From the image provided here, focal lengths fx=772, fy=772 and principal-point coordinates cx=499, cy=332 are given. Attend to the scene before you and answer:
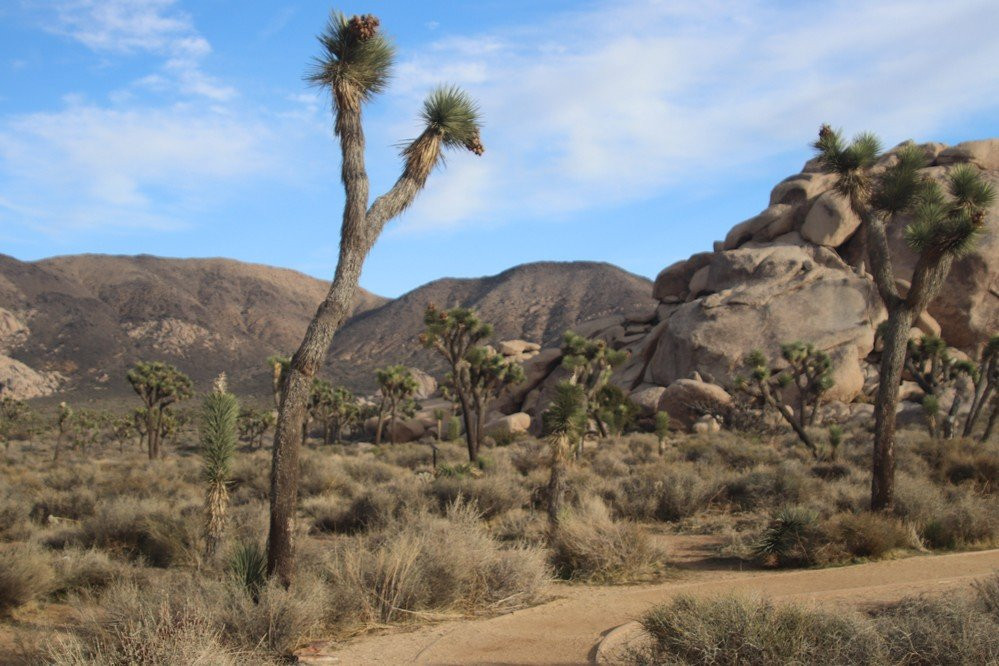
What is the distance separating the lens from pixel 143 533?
12.4 metres

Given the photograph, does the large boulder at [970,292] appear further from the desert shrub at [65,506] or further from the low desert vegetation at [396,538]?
the desert shrub at [65,506]

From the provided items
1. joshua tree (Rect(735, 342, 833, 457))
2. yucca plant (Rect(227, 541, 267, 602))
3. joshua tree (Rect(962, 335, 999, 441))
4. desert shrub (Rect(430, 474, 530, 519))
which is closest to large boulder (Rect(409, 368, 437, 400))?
joshua tree (Rect(735, 342, 833, 457))

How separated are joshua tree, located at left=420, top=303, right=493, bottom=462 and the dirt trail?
55.7 ft

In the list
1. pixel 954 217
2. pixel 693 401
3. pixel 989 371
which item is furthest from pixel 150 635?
pixel 693 401

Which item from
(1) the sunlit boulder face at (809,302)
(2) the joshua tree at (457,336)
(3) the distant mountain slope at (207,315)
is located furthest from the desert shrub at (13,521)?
(3) the distant mountain slope at (207,315)

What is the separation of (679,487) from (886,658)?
10.8m

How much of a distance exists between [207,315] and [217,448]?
11608 cm

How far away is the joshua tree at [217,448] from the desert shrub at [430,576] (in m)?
1.50

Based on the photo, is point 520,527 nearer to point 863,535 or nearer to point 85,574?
point 863,535

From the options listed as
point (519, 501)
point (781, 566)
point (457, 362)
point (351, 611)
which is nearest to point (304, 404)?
point (351, 611)

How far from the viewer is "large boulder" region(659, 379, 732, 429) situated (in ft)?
139

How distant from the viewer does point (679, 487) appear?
15.9 m

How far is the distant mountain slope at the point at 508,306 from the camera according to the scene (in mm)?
106562

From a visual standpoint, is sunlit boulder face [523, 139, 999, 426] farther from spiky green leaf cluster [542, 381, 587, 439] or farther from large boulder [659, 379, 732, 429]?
spiky green leaf cluster [542, 381, 587, 439]
